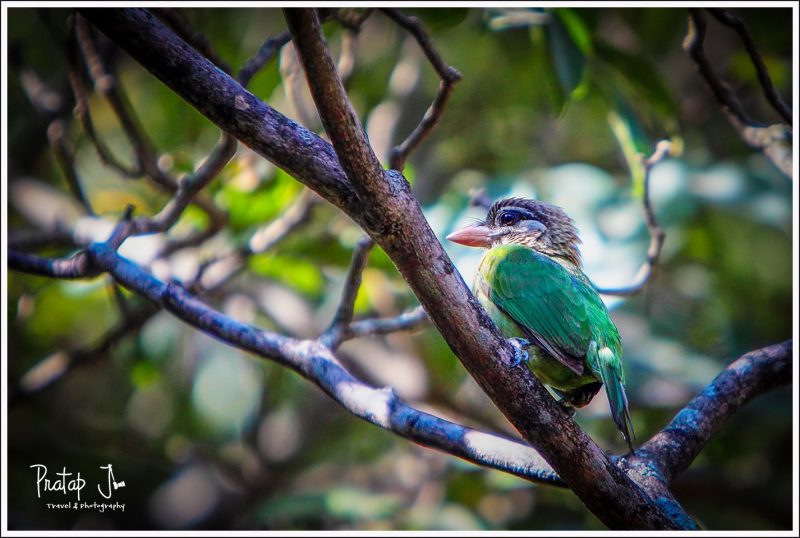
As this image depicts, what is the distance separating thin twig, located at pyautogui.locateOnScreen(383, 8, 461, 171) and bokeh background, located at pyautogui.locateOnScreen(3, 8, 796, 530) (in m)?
1.61

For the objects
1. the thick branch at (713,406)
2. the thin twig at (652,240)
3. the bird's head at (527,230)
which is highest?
the bird's head at (527,230)

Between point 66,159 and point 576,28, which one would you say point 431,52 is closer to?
point 576,28

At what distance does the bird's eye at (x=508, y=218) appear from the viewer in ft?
13.8

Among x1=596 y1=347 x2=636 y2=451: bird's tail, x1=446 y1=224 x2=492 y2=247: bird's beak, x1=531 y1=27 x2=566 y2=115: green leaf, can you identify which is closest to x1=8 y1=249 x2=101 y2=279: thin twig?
x1=446 y1=224 x2=492 y2=247: bird's beak

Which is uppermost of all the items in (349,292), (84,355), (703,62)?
(84,355)

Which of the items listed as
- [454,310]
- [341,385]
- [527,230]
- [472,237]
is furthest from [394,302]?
[454,310]

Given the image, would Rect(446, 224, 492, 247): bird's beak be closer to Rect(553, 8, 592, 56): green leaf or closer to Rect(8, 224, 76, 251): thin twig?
Rect(553, 8, 592, 56): green leaf

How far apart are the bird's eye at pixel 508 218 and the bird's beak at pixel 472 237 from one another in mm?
97

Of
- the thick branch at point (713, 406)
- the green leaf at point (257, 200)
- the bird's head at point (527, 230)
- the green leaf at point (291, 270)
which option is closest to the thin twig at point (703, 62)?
the bird's head at point (527, 230)

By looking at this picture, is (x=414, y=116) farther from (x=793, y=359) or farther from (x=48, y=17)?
(x=793, y=359)

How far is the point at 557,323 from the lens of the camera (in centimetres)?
317

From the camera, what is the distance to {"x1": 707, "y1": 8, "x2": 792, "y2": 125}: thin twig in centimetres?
329

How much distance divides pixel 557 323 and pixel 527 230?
1061 millimetres

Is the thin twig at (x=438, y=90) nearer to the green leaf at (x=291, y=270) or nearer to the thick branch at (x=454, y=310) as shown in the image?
the thick branch at (x=454, y=310)
